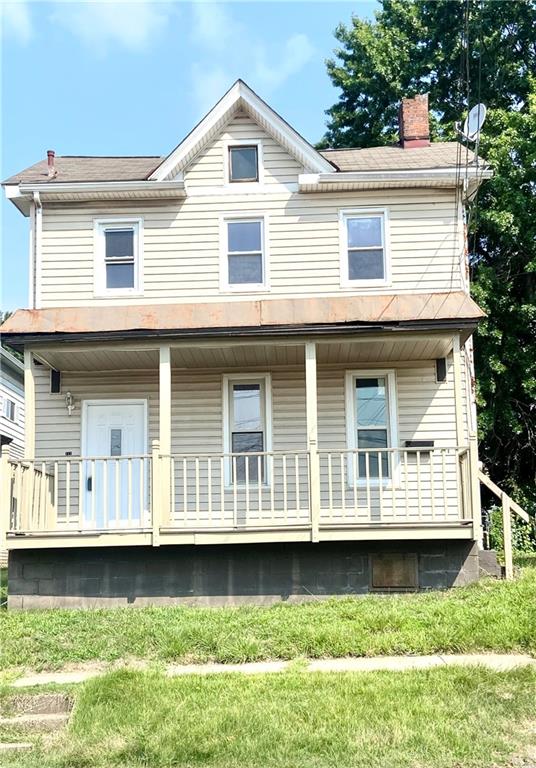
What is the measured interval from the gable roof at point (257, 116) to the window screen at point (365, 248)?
1021 mm

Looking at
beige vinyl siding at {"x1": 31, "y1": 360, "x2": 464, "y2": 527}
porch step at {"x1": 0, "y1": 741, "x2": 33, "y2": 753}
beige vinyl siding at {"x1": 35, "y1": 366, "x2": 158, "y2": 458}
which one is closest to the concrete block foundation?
beige vinyl siding at {"x1": 31, "y1": 360, "x2": 464, "y2": 527}

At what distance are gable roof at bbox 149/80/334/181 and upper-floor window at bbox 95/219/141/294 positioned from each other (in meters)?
0.97

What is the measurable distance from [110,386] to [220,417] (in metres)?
1.81

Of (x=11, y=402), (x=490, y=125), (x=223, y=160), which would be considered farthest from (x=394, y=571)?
(x=11, y=402)

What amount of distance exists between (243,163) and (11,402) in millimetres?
13197

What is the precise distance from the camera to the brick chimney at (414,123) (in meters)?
15.3

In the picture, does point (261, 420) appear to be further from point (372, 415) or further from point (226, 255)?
point (226, 255)

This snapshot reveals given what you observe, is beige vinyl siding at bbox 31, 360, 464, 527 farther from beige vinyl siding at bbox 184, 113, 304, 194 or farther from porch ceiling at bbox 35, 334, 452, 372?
beige vinyl siding at bbox 184, 113, 304, 194

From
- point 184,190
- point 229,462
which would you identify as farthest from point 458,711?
point 184,190

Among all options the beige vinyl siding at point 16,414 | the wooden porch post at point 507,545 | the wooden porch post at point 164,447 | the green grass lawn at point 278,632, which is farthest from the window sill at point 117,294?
the beige vinyl siding at point 16,414

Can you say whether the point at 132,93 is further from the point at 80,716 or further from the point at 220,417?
the point at 80,716

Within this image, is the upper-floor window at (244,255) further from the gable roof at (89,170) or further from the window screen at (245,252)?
the gable roof at (89,170)

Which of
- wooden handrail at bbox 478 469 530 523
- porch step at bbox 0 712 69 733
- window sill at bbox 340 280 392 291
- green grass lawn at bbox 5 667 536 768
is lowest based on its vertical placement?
porch step at bbox 0 712 69 733

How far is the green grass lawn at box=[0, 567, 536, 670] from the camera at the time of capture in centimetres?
803
